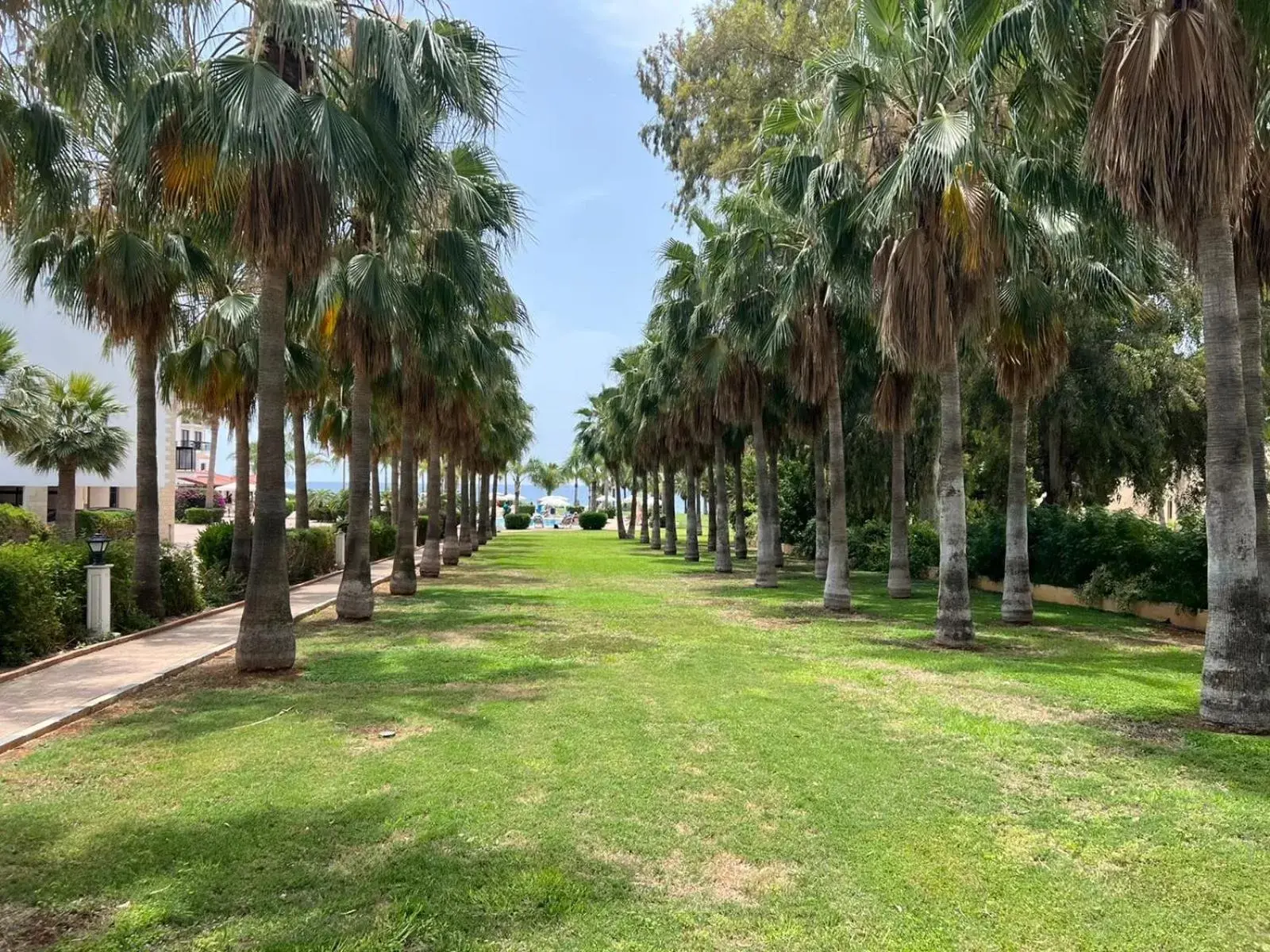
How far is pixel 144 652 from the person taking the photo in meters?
11.9

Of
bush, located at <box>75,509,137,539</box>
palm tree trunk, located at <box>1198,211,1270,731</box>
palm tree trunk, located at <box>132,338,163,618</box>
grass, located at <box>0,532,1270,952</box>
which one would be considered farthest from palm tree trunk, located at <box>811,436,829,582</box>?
bush, located at <box>75,509,137,539</box>

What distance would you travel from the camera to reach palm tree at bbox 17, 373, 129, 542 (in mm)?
27625

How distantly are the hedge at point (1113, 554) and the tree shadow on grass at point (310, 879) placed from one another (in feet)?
43.5

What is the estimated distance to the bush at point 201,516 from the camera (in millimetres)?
55469

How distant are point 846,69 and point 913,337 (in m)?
3.94

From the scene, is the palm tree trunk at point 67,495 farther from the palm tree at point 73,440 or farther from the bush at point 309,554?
the bush at point 309,554

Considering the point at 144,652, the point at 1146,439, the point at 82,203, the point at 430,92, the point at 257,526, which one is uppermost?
the point at 430,92

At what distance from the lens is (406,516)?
1950 centimetres

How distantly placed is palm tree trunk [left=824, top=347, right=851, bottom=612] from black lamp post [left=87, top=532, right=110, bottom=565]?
12895mm

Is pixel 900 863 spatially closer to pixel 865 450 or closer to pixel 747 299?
pixel 747 299

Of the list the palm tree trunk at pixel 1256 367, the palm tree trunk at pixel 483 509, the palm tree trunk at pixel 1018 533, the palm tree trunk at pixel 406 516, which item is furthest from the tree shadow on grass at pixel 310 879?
the palm tree trunk at pixel 483 509

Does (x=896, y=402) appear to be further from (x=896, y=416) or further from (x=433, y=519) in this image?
(x=433, y=519)

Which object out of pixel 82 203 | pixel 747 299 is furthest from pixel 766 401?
pixel 82 203

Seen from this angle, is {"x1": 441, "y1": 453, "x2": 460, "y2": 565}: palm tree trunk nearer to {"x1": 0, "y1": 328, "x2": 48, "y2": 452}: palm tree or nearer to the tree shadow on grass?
{"x1": 0, "y1": 328, "x2": 48, "y2": 452}: palm tree
